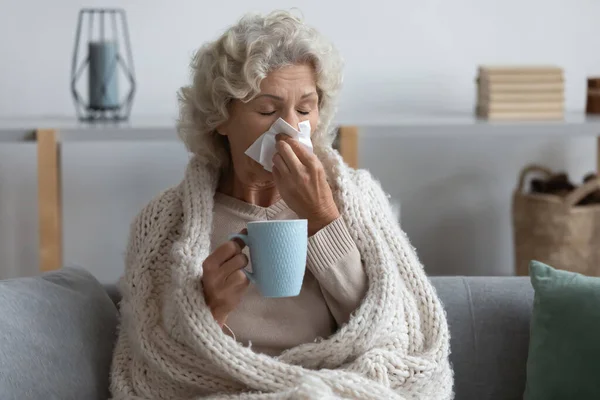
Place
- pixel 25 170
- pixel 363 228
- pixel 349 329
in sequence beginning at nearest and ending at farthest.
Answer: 1. pixel 349 329
2. pixel 363 228
3. pixel 25 170

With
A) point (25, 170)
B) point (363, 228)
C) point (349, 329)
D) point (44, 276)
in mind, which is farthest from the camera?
point (25, 170)

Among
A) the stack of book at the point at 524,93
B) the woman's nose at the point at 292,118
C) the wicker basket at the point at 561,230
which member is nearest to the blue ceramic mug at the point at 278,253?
the woman's nose at the point at 292,118

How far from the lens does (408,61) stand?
3400 mm

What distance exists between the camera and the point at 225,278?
1603 millimetres

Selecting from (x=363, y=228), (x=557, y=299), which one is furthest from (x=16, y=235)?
(x=557, y=299)

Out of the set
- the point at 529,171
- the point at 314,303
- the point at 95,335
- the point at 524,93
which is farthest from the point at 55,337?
the point at 529,171

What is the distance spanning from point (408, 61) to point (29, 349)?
207cm

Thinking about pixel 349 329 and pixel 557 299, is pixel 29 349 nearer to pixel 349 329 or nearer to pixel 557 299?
pixel 349 329

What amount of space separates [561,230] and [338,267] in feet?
5.49

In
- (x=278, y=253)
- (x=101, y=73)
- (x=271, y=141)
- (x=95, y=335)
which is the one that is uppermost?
(x=101, y=73)

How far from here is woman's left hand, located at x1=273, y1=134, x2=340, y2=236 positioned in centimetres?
167

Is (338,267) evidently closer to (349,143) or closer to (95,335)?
(95,335)

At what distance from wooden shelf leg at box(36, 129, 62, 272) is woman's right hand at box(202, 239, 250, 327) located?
1.27m

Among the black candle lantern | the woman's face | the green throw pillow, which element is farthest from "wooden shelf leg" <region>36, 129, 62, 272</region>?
the green throw pillow
